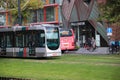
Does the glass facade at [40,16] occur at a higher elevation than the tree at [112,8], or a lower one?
higher

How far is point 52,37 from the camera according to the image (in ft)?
108

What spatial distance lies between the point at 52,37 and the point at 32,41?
5.87 feet

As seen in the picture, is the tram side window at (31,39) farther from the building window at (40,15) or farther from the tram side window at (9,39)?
the building window at (40,15)

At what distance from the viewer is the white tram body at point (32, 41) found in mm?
32469

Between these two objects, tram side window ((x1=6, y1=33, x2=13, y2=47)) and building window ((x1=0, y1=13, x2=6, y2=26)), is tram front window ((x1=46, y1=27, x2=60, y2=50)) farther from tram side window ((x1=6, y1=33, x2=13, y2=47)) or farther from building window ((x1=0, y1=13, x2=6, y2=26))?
building window ((x1=0, y1=13, x2=6, y2=26))

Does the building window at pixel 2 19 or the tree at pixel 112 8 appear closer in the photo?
the tree at pixel 112 8

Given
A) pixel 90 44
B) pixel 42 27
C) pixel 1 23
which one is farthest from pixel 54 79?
pixel 1 23

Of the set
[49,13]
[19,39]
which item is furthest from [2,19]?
[19,39]

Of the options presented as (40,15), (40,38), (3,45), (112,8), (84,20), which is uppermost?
(40,15)

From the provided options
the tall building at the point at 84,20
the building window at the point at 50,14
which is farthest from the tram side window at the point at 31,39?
the building window at the point at 50,14

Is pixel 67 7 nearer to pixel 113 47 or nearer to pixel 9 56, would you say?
pixel 113 47

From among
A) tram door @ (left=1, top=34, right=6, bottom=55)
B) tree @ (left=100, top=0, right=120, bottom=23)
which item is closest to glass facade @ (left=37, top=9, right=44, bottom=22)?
tram door @ (left=1, top=34, right=6, bottom=55)

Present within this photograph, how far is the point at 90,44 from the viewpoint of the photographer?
51.3 metres

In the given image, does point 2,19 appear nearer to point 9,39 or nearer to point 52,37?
point 9,39
